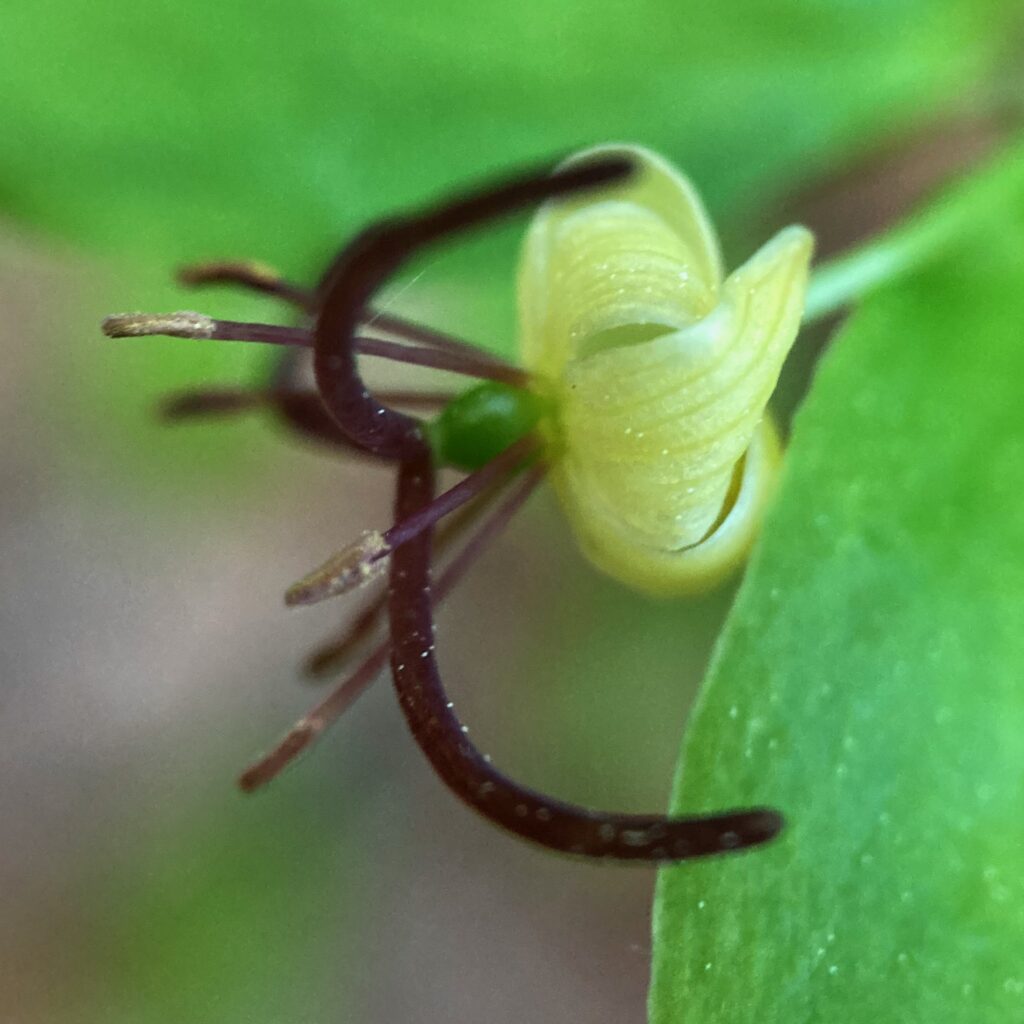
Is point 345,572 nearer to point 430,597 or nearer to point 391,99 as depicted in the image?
point 430,597

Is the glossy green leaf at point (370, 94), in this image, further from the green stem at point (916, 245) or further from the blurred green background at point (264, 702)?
the green stem at point (916, 245)

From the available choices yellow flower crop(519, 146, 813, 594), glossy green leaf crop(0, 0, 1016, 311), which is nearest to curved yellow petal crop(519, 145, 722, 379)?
yellow flower crop(519, 146, 813, 594)

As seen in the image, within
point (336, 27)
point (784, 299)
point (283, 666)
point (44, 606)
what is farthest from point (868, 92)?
point (44, 606)

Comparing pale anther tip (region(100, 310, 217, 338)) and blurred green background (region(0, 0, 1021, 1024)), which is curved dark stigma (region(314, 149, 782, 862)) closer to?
pale anther tip (region(100, 310, 217, 338))

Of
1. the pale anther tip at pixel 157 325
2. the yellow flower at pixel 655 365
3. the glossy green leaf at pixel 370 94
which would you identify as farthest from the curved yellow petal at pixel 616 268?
the glossy green leaf at pixel 370 94

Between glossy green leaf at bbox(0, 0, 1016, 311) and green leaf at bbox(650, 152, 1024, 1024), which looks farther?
glossy green leaf at bbox(0, 0, 1016, 311)

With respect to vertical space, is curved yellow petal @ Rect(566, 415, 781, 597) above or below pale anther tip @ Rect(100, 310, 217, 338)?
below

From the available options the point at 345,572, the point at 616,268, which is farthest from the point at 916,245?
the point at 345,572

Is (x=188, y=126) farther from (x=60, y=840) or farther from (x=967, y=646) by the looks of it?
(x=60, y=840)
